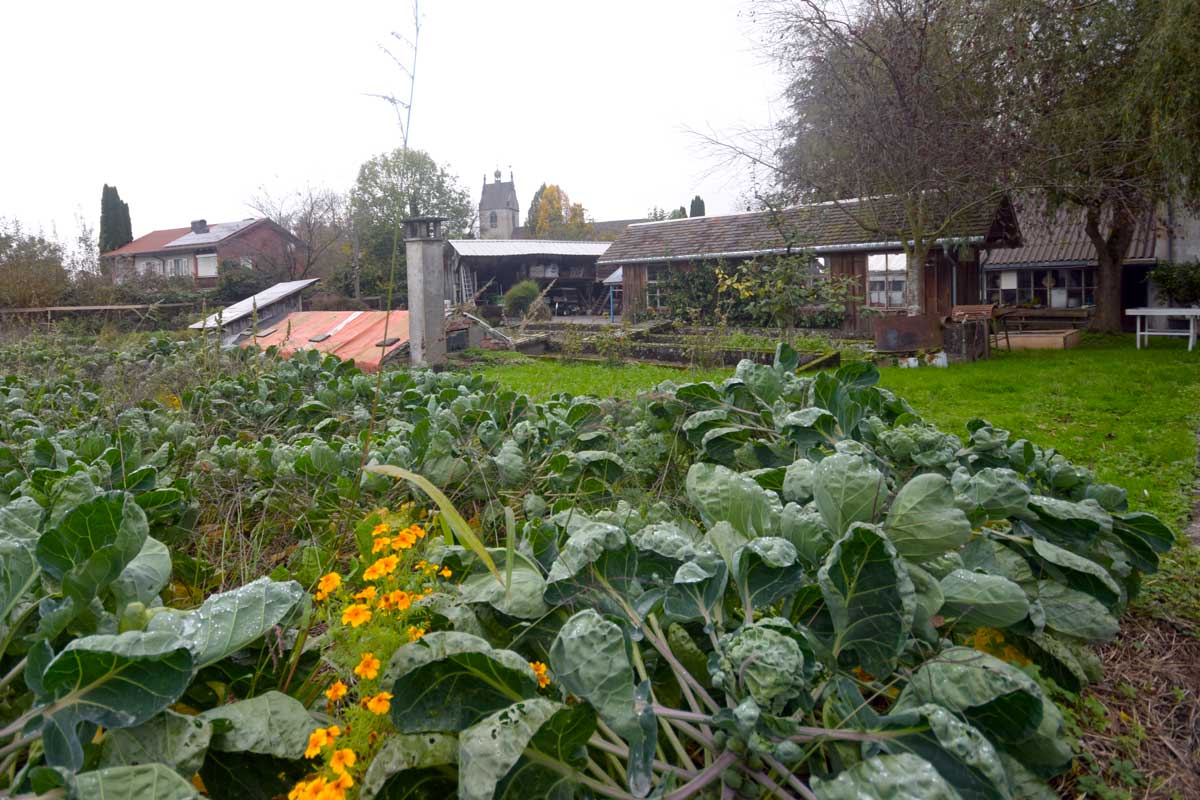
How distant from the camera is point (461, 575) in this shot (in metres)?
1.67

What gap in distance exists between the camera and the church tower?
265ft

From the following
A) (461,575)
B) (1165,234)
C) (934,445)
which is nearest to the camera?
(461,575)

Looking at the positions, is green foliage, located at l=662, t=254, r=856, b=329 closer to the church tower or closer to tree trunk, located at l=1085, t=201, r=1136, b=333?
tree trunk, located at l=1085, t=201, r=1136, b=333

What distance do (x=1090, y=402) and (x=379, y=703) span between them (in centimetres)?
919

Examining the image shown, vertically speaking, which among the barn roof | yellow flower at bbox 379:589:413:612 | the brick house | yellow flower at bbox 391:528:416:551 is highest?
the brick house

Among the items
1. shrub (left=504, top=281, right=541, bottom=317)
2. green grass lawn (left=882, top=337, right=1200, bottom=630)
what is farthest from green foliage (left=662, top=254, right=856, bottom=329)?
shrub (left=504, top=281, right=541, bottom=317)

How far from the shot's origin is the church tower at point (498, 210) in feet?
265

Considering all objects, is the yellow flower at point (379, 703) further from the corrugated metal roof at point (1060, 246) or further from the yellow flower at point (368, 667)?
the corrugated metal roof at point (1060, 246)

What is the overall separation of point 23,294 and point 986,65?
21095 mm

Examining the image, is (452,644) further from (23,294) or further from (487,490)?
(23,294)

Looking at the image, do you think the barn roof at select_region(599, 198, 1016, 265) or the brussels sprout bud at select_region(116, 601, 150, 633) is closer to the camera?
the brussels sprout bud at select_region(116, 601, 150, 633)

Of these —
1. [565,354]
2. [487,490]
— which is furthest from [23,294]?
[487,490]

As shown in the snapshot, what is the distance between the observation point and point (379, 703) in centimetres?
110

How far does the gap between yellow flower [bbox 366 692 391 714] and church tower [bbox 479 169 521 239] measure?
8115 centimetres
